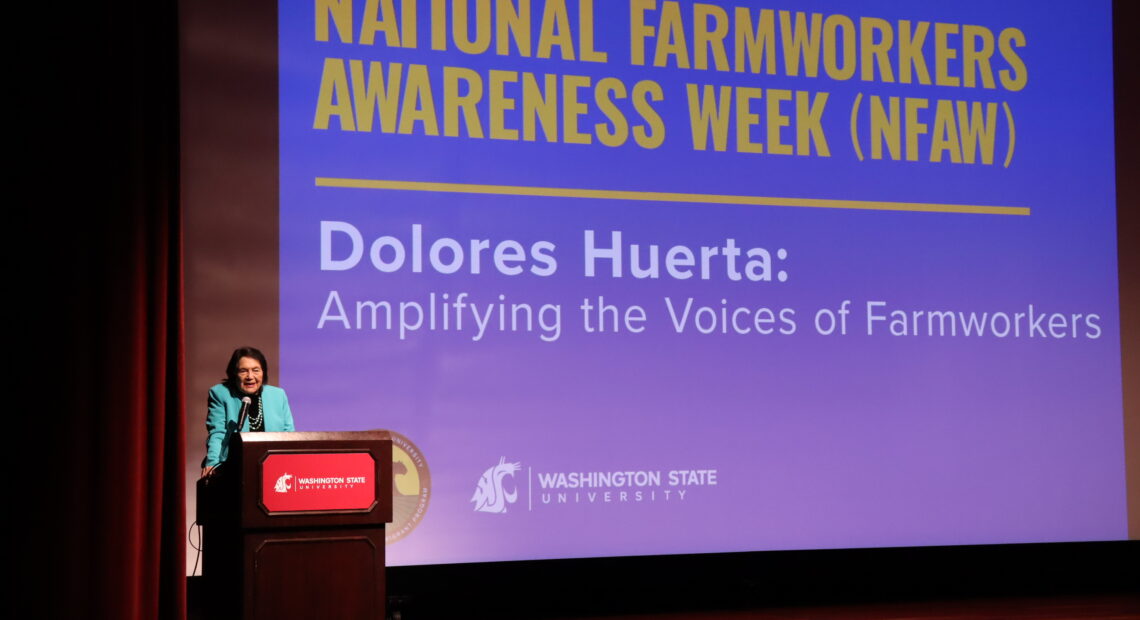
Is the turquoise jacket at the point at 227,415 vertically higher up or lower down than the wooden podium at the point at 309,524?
higher up

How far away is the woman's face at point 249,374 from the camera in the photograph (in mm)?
3727

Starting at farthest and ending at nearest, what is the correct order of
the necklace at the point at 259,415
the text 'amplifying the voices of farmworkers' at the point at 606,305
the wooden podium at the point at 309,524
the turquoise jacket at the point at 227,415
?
the text 'amplifying the voices of farmworkers' at the point at 606,305
the turquoise jacket at the point at 227,415
the necklace at the point at 259,415
the wooden podium at the point at 309,524

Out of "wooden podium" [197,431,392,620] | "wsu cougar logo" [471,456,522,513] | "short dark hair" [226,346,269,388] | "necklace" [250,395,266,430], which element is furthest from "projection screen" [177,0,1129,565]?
"wooden podium" [197,431,392,620]

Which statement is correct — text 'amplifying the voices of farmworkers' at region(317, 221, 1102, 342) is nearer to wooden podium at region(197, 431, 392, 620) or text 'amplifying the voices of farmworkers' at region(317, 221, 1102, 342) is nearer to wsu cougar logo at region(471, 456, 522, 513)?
wsu cougar logo at region(471, 456, 522, 513)

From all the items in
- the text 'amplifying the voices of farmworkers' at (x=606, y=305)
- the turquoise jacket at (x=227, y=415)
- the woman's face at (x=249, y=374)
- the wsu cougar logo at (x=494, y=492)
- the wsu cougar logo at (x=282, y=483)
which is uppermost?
the text 'amplifying the voices of farmworkers' at (x=606, y=305)

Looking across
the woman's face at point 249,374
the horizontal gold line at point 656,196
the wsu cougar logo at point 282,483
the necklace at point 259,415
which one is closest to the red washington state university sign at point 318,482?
the wsu cougar logo at point 282,483

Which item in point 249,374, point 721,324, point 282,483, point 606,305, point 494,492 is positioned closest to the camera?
point 282,483

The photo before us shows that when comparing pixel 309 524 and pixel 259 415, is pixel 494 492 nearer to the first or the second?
pixel 259 415

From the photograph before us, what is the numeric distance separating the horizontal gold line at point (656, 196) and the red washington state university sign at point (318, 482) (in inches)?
68.1

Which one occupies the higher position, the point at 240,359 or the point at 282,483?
the point at 240,359

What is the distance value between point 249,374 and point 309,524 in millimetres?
1072

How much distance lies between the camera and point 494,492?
4367 mm

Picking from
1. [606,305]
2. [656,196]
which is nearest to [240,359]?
[606,305]

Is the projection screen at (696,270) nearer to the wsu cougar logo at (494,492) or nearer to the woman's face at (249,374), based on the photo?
the wsu cougar logo at (494,492)
